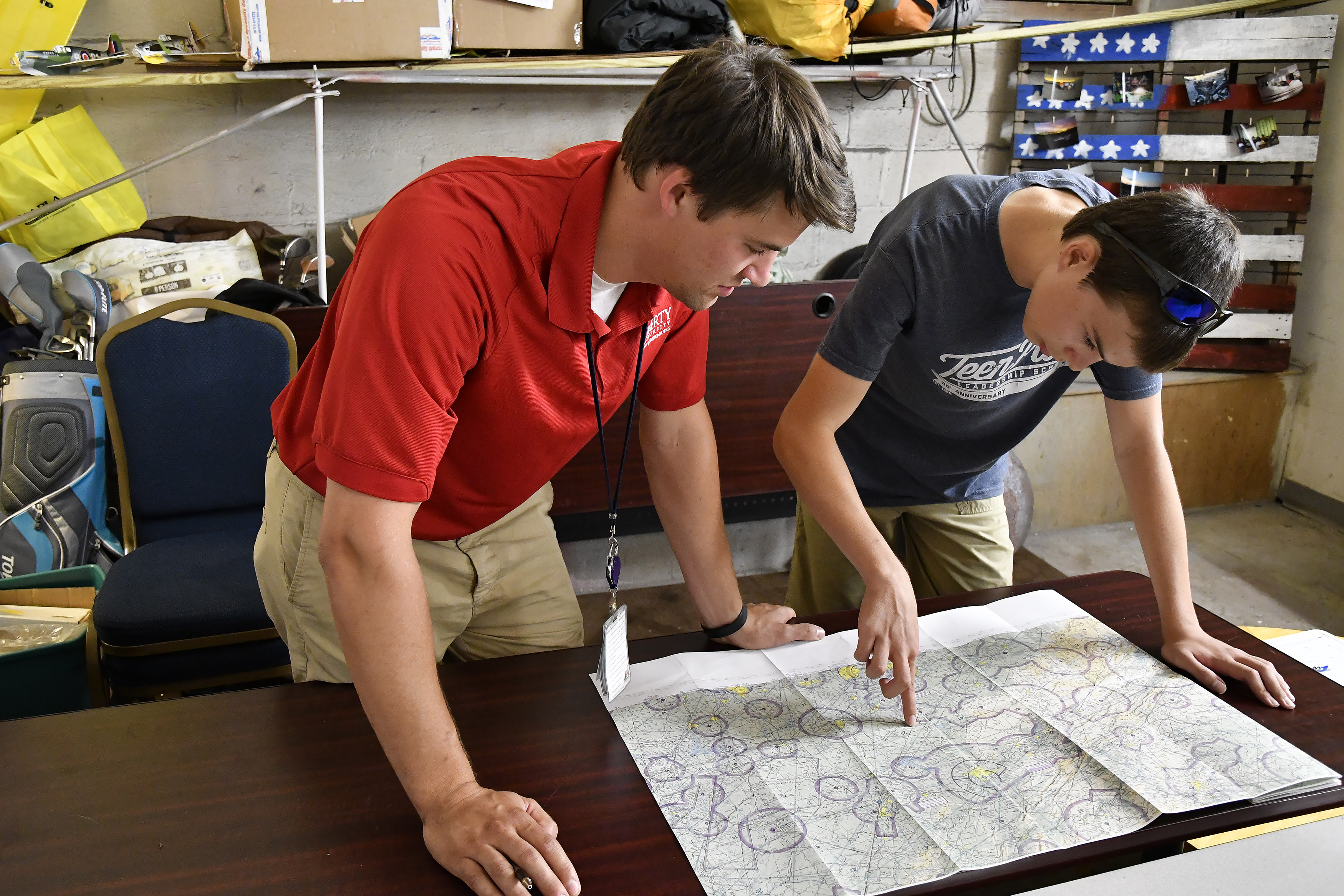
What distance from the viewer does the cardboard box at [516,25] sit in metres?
2.70

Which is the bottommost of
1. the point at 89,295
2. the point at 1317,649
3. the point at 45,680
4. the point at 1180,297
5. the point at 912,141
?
the point at 45,680

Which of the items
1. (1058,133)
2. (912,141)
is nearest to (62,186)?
(912,141)

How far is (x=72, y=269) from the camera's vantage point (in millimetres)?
2545

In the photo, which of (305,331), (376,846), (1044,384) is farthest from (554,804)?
(305,331)

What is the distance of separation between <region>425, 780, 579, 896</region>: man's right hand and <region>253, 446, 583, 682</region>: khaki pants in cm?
33

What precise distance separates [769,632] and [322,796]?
60 cm

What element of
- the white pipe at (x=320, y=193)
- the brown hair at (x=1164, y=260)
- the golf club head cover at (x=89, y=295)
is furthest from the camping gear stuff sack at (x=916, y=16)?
the golf club head cover at (x=89, y=295)

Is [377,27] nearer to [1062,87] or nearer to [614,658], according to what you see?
[614,658]

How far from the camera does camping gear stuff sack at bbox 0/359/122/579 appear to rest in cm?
219

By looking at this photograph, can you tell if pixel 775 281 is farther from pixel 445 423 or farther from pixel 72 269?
pixel 445 423

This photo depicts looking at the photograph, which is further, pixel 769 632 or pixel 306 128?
pixel 306 128

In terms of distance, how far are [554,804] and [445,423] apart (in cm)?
40

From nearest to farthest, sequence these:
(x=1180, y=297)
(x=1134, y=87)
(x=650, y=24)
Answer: (x=1180, y=297) → (x=650, y=24) → (x=1134, y=87)

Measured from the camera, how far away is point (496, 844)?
2.92 feet
